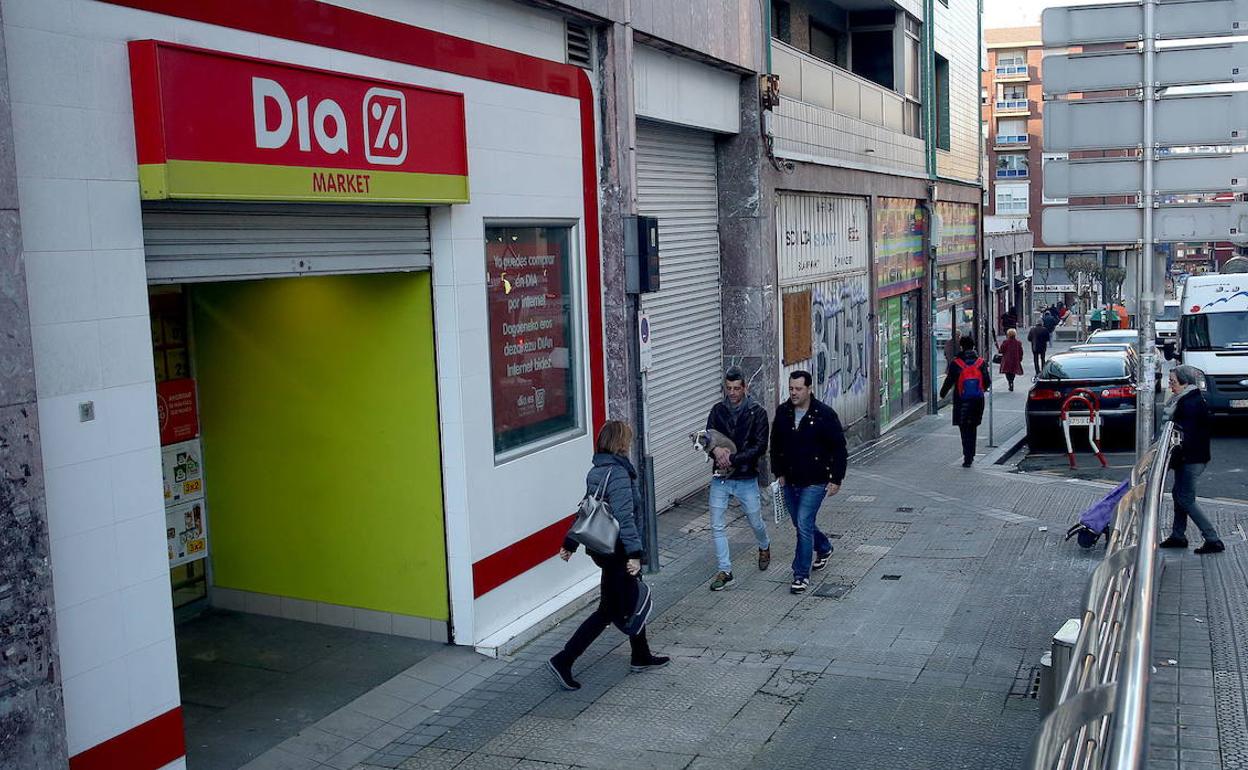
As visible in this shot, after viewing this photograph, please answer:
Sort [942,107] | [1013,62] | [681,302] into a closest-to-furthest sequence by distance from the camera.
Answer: [681,302], [942,107], [1013,62]

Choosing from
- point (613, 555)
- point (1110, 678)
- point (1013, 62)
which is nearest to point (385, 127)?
point (613, 555)

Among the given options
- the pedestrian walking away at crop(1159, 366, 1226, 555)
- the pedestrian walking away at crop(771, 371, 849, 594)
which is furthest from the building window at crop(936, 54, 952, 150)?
the pedestrian walking away at crop(771, 371, 849, 594)

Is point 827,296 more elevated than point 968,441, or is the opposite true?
point 827,296

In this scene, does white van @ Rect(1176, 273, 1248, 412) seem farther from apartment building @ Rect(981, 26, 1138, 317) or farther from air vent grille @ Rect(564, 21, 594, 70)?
apartment building @ Rect(981, 26, 1138, 317)

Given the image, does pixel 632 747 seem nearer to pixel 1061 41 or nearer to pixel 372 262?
pixel 372 262

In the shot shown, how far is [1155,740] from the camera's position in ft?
21.4

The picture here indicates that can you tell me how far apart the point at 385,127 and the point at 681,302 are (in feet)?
22.2

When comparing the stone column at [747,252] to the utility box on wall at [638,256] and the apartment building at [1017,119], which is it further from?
the apartment building at [1017,119]

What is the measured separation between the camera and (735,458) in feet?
33.0

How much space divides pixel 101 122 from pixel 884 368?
1771 cm

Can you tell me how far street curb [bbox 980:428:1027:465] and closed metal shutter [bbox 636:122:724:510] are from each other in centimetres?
532

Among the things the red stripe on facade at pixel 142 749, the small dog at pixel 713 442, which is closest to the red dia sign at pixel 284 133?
the red stripe on facade at pixel 142 749

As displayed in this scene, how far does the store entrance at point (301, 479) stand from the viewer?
852cm

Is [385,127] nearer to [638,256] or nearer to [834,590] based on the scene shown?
[638,256]
